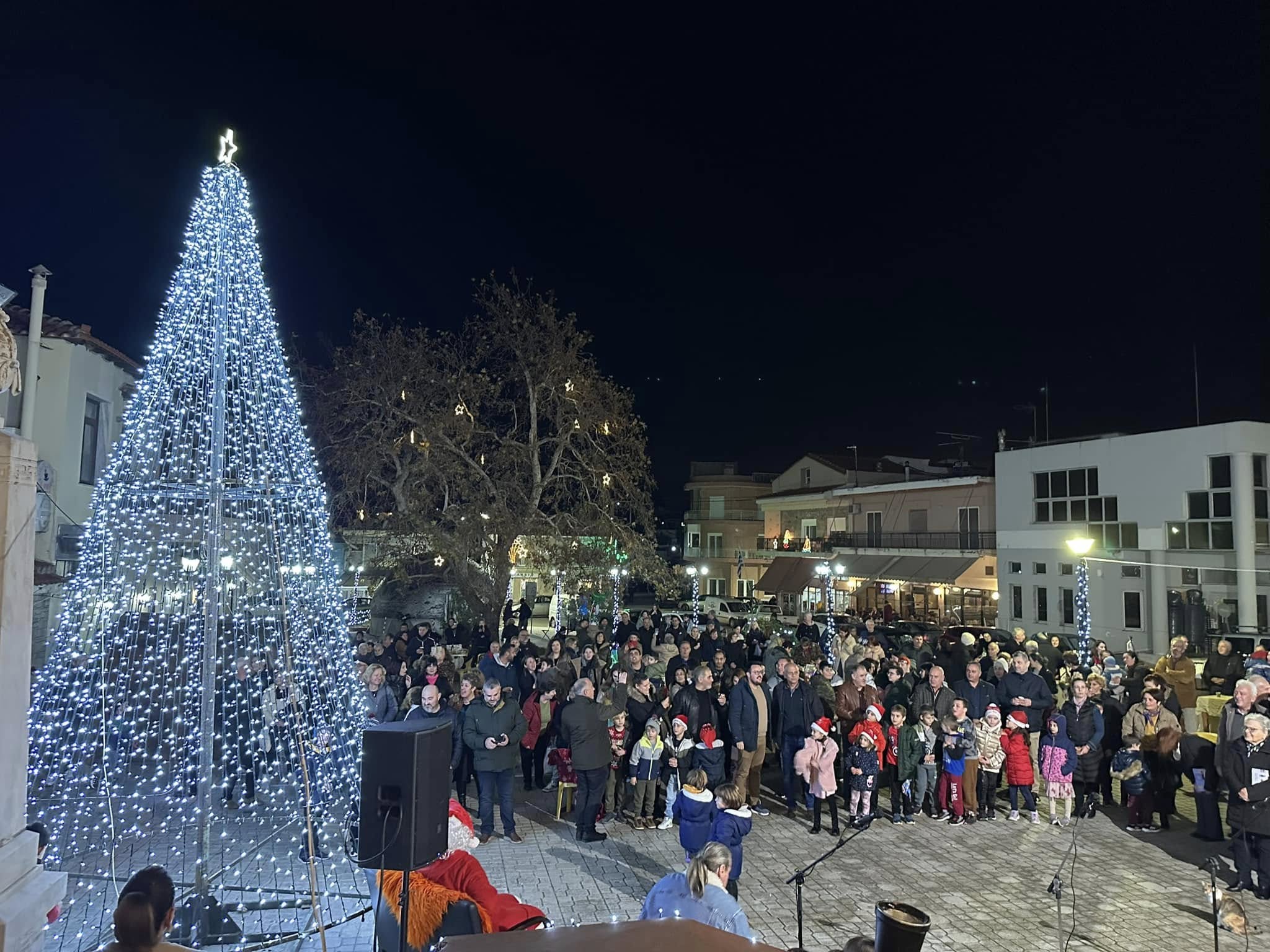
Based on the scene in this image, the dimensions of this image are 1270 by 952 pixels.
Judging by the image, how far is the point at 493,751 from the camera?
26.1ft

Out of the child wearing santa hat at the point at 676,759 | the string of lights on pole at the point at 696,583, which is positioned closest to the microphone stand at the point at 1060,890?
the child wearing santa hat at the point at 676,759

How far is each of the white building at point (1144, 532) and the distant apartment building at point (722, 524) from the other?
25.2m

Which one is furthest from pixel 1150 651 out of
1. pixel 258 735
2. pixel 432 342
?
pixel 258 735

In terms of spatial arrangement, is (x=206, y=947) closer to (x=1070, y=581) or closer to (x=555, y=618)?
(x=555, y=618)

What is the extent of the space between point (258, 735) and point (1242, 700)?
10.1 meters

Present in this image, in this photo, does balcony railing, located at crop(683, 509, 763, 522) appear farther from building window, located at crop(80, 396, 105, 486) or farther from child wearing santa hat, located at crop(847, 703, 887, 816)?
child wearing santa hat, located at crop(847, 703, 887, 816)

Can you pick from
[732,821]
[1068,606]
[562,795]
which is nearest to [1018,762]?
[732,821]

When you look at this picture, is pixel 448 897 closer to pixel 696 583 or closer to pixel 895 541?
pixel 696 583

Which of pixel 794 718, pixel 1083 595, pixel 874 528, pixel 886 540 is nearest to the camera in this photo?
pixel 794 718

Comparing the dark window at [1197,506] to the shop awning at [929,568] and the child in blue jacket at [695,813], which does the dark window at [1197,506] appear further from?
the child in blue jacket at [695,813]

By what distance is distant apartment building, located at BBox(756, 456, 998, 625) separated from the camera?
101 feet

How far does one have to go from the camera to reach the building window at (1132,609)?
2212 centimetres

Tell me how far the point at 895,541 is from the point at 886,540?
22.6 inches

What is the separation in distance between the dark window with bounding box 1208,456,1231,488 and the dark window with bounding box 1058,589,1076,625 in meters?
4.96
